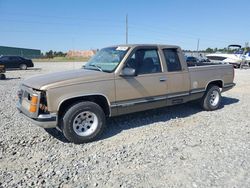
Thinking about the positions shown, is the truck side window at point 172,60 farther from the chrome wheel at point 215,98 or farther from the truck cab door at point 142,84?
Result: the chrome wheel at point 215,98

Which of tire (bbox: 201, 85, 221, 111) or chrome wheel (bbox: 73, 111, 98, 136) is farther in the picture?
tire (bbox: 201, 85, 221, 111)

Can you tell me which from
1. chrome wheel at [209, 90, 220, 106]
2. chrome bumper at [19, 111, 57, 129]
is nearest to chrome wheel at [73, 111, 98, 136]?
chrome bumper at [19, 111, 57, 129]

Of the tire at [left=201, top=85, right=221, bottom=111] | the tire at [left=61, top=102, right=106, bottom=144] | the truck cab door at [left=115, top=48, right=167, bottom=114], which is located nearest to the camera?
the tire at [left=61, top=102, right=106, bottom=144]

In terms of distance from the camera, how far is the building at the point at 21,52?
52666 millimetres

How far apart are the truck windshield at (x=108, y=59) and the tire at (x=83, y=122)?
3.03ft

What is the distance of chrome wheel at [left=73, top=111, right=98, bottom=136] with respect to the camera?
428 centimetres

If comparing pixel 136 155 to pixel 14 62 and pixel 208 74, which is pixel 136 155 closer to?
pixel 208 74

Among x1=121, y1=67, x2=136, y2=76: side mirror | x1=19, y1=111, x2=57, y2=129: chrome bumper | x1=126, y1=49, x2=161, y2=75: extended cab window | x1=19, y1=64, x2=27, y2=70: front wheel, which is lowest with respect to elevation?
x1=19, y1=111, x2=57, y2=129: chrome bumper

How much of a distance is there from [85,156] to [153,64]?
2575 mm

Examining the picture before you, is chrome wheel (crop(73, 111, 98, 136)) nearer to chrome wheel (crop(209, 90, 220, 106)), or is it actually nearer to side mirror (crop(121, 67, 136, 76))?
side mirror (crop(121, 67, 136, 76))

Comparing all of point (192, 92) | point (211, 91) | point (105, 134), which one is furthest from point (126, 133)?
point (211, 91)

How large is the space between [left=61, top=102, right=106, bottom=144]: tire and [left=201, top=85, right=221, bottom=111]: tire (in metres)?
3.34

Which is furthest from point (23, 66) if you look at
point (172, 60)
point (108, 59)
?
point (172, 60)

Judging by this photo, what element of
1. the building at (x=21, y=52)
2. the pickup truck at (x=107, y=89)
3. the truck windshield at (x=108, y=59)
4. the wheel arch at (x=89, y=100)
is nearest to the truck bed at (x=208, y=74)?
the pickup truck at (x=107, y=89)
